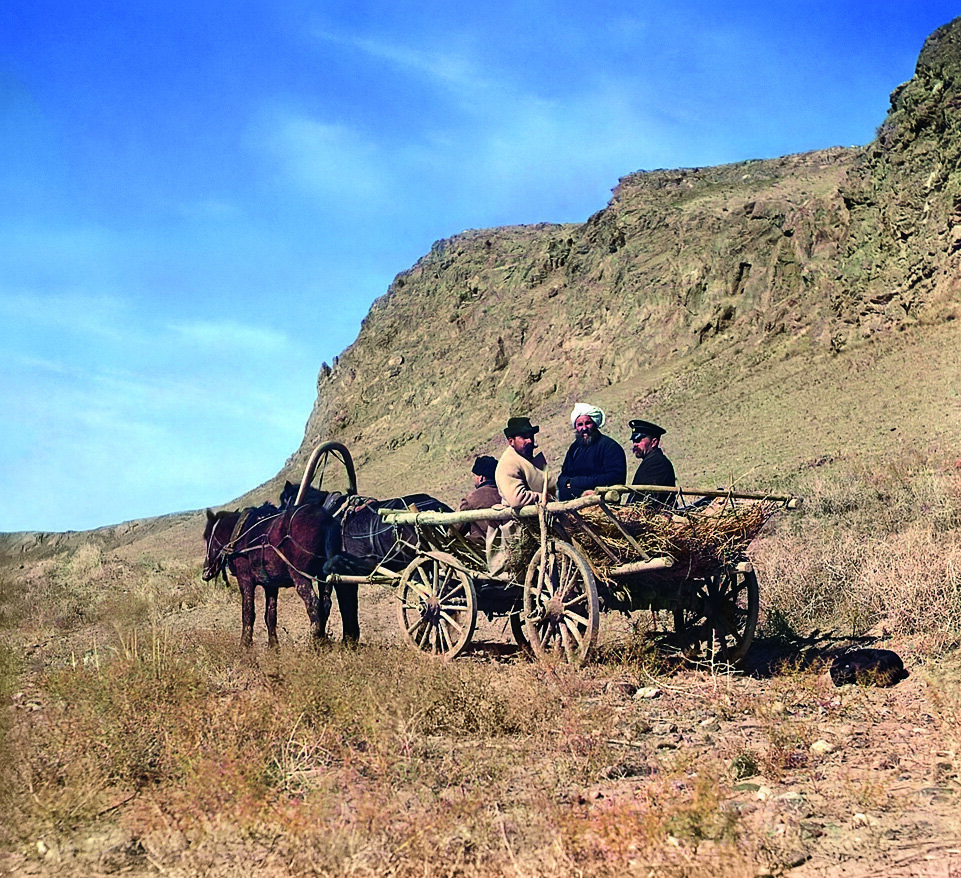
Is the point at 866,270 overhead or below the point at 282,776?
overhead

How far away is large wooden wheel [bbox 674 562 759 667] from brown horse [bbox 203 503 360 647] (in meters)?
3.09

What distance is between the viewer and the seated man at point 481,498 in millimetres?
7660

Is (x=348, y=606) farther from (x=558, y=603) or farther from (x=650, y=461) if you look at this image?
(x=650, y=461)

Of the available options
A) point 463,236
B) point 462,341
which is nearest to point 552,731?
point 462,341

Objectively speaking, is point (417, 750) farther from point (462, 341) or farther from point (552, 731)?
point (462, 341)

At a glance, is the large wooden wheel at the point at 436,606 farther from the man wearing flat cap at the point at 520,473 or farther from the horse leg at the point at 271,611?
the horse leg at the point at 271,611

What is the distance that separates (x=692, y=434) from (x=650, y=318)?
40.0 feet

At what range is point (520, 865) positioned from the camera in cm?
329

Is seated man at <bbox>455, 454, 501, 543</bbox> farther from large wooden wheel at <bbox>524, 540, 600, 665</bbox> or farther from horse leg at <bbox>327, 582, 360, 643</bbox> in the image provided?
horse leg at <bbox>327, 582, 360, 643</bbox>

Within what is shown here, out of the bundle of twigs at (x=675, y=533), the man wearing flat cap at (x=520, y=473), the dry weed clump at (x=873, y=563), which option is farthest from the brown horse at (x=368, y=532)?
the dry weed clump at (x=873, y=563)

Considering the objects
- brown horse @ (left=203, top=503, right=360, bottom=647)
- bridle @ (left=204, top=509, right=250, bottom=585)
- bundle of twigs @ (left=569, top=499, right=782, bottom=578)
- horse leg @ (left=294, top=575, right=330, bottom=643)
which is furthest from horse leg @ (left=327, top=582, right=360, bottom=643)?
bundle of twigs @ (left=569, top=499, right=782, bottom=578)

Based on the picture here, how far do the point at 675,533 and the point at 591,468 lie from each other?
1436mm

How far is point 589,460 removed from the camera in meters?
7.67

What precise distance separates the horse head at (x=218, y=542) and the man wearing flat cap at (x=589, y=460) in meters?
4.23
